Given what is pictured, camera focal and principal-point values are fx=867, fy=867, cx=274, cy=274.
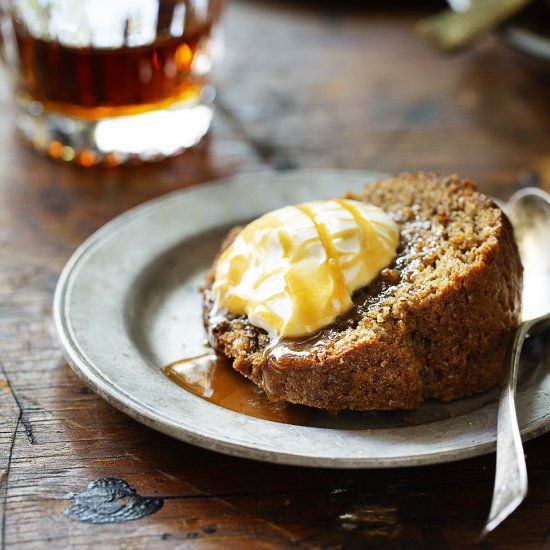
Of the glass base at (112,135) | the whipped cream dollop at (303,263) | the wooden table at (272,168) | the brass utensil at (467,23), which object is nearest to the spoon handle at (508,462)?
the wooden table at (272,168)

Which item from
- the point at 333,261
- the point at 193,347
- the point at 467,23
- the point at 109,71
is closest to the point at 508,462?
the point at 333,261

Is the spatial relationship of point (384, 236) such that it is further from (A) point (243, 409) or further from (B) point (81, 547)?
(B) point (81, 547)

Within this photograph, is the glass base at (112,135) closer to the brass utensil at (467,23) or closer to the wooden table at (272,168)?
the wooden table at (272,168)

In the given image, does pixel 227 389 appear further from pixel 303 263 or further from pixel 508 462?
pixel 508 462

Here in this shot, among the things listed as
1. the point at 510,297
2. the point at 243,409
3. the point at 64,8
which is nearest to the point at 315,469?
the point at 243,409

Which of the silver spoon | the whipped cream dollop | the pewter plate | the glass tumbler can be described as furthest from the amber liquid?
the silver spoon
